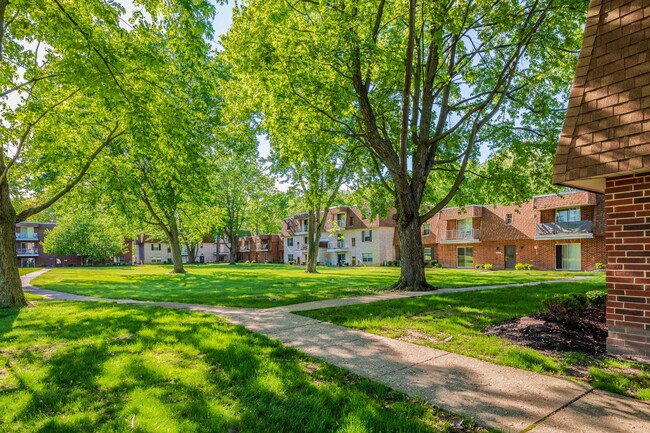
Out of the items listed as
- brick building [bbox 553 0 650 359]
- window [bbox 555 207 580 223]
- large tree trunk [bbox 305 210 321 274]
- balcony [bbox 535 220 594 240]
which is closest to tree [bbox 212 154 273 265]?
large tree trunk [bbox 305 210 321 274]

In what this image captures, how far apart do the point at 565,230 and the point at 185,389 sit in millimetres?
33342

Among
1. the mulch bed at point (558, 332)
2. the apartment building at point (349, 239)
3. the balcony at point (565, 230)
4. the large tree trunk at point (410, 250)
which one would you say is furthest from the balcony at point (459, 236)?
the mulch bed at point (558, 332)

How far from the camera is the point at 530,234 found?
1267 inches

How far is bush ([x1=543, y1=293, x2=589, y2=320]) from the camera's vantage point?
21.6 ft

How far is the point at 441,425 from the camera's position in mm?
3035

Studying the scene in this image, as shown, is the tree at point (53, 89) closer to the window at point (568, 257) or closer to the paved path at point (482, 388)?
the paved path at point (482, 388)

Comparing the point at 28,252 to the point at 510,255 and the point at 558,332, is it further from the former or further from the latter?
the point at 558,332

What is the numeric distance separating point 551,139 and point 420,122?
487 cm

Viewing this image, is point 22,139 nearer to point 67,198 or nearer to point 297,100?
point 297,100

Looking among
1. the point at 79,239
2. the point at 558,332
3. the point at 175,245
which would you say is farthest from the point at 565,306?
the point at 79,239

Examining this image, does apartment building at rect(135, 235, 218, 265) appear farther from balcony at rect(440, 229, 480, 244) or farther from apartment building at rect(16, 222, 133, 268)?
balcony at rect(440, 229, 480, 244)

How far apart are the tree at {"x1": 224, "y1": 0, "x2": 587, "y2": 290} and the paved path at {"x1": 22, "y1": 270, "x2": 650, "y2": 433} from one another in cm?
722

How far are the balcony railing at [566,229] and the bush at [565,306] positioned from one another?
26666 mm

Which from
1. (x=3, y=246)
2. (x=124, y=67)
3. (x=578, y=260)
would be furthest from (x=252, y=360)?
(x=578, y=260)
